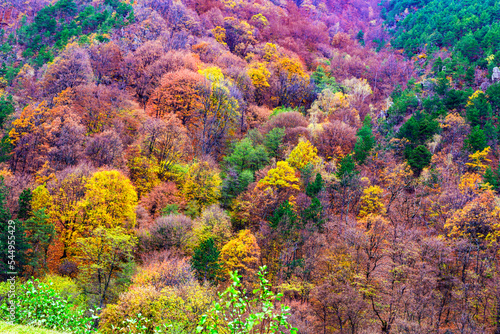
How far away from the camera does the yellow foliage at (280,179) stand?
48.2 metres

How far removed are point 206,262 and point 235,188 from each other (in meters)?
17.1

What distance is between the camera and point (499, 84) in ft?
215

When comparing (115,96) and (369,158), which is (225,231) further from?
(115,96)

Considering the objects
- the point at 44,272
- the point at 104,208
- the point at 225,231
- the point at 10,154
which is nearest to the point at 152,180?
the point at 104,208

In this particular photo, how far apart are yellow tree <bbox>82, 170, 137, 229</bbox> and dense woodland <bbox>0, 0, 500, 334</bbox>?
176 millimetres

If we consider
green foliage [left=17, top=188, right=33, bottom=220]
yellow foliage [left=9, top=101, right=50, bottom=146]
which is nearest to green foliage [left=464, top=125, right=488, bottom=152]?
green foliage [left=17, top=188, right=33, bottom=220]

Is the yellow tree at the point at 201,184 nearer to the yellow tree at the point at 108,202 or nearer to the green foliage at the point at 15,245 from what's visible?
the yellow tree at the point at 108,202

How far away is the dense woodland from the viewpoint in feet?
110

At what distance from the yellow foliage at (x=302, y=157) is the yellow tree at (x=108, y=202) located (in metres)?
26.8

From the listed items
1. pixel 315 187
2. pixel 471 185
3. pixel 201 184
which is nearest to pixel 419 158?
pixel 471 185

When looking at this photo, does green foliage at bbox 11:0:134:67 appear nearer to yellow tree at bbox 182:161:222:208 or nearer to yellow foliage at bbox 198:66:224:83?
yellow foliage at bbox 198:66:224:83

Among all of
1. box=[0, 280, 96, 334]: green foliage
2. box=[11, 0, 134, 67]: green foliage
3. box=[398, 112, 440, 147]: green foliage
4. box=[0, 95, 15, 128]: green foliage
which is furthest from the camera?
box=[11, 0, 134, 67]: green foliage

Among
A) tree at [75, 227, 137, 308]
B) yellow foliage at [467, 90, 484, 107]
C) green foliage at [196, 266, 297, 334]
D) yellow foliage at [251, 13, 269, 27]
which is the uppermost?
yellow foliage at [251, 13, 269, 27]

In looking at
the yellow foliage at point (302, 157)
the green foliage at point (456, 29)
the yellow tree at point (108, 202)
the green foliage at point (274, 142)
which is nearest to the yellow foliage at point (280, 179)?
the yellow foliage at point (302, 157)
